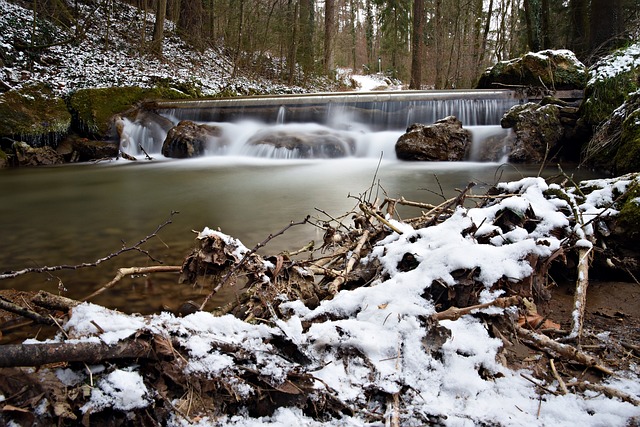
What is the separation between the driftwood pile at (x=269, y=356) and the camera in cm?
106

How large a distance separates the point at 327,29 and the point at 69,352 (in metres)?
24.4

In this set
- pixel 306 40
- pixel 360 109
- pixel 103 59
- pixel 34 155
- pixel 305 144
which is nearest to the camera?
pixel 34 155

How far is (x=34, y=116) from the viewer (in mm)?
Answer: 11172

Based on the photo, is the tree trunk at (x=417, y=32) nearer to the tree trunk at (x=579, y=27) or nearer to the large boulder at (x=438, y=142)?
the tree trunk at (x=579, y=27)

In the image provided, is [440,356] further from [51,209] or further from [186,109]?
[186,109]

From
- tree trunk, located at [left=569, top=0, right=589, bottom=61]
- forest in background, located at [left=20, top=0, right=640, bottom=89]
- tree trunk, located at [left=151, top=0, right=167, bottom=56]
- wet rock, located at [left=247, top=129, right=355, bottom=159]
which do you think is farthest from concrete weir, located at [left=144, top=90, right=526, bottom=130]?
tree trunk, located at [left=151, top=0, right=167, bottom=56]

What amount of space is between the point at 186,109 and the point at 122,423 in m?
13.4

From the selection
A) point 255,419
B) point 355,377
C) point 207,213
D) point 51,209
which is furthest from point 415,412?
point 51,209

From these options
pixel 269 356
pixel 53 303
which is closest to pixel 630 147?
pixel 269 356

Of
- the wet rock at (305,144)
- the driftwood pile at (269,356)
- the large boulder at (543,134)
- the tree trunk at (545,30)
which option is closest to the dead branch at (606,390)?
the driftwood pile at (269,356)

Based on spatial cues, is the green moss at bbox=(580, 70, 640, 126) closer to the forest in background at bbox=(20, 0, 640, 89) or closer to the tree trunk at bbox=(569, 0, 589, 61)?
the forest in background at bbox=(20, 0, 640, 89)

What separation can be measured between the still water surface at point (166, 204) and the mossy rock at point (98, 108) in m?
1.95

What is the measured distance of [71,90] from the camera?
41.3ft

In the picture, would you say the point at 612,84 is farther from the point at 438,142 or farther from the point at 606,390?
the point at 606,390
